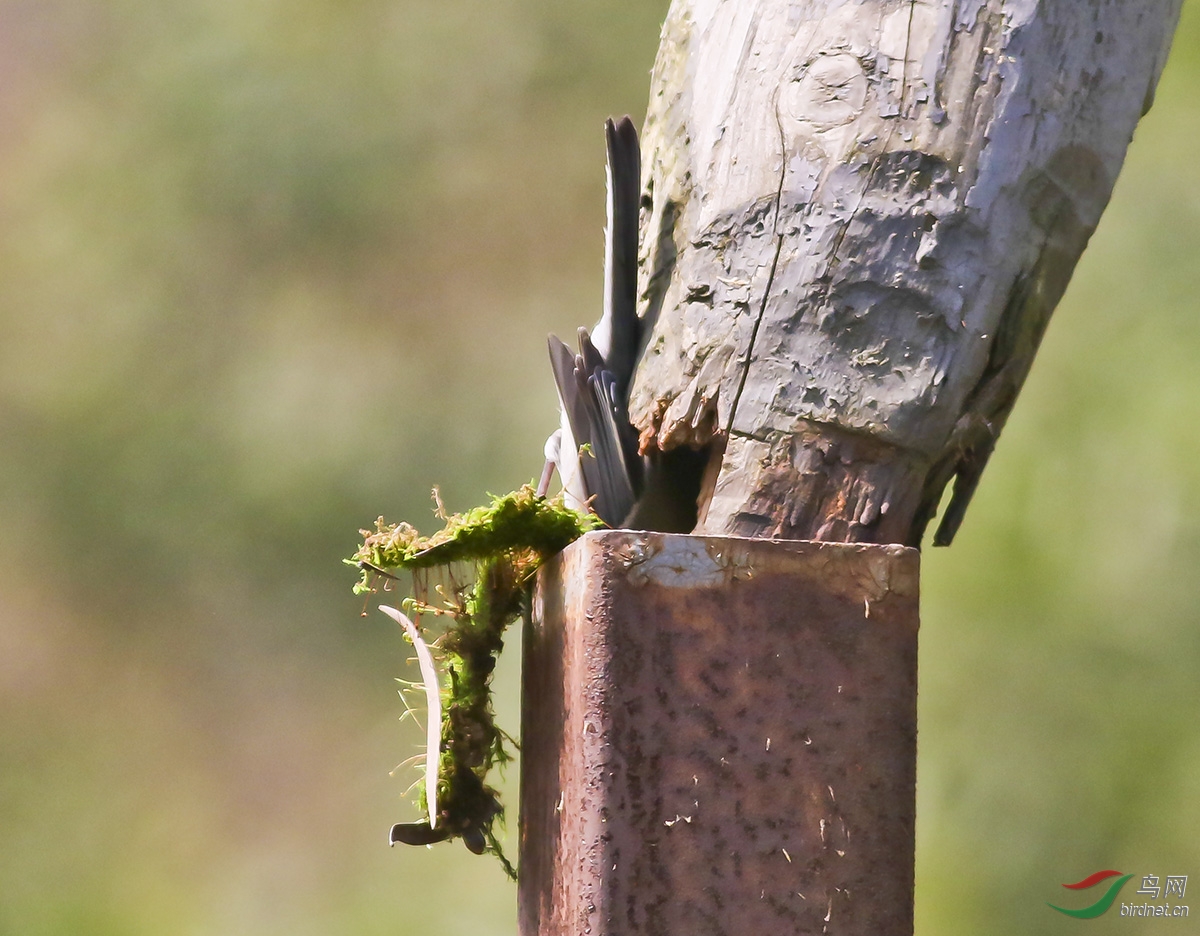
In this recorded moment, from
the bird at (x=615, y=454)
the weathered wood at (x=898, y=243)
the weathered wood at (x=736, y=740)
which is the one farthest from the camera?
the bird at (x=615, y=454)

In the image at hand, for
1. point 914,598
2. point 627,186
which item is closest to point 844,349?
point 914,598

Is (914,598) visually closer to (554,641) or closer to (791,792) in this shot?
(791,792)

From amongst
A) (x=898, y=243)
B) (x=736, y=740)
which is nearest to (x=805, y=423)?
(x=898, y=243)

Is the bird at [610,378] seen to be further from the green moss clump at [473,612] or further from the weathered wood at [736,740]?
the weathered wood at [736,740]

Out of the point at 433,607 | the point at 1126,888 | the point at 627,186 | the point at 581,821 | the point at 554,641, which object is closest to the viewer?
→ the point at 581,821

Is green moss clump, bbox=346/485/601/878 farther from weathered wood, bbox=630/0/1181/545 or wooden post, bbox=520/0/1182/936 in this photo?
weathered wood, bbox=630/0/1181/545

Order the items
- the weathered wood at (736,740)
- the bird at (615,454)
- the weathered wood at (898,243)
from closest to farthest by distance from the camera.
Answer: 1. the weathered wood at (736,740)
2. the weathered wood at (898,243)
3. the bird at (615,454)

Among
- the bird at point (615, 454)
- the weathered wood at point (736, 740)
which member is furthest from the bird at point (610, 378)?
the weathered wood at point (736, 740)
